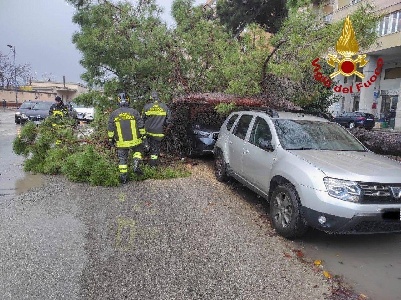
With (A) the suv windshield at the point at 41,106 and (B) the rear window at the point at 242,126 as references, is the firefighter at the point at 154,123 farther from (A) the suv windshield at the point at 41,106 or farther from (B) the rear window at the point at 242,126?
(A) the suv windshield at the point at 41,106

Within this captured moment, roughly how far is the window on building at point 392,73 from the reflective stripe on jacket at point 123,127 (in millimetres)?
29776

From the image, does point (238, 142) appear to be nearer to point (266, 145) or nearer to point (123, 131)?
point (266, 145)

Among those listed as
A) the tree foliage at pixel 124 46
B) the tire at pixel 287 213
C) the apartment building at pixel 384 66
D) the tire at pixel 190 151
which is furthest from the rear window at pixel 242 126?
the apartment building at pixel 384 66

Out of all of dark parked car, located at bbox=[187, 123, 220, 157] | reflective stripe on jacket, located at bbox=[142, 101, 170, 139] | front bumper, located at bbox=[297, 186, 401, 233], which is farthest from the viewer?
dark parked car, located at bbox=[187, 123, 220, 157]

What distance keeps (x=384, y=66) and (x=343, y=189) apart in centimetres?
3281

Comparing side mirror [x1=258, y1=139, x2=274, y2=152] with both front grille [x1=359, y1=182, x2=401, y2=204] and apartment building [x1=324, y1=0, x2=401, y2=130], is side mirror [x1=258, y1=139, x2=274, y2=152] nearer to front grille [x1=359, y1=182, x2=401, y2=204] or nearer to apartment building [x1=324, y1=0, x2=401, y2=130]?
front grille [x1=359, y1=182, x2=401, y2=204]

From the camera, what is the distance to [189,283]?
352 centimetres

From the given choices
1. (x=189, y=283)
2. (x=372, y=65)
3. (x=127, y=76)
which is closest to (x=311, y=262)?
(x=189, y=283)

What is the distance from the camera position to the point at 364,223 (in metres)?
4.07

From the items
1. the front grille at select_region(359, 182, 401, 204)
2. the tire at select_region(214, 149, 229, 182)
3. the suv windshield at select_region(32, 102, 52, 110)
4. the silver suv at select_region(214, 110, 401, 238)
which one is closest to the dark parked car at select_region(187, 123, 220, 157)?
the tire at select_region(214, 149, 229, 182)

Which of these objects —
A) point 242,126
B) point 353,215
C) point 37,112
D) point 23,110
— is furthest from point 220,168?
point 23,110

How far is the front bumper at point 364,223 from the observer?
4039 millimetres

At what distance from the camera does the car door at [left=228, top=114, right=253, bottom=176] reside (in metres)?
6.43

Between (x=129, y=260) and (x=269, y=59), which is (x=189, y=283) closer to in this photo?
(x=129, y=260)
